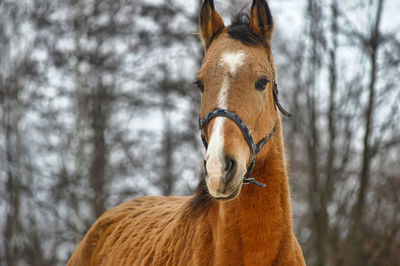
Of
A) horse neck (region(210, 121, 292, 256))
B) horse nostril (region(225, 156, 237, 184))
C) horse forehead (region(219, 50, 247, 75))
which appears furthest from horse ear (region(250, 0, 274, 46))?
horse nostril (region(225, 156, 237, 184))

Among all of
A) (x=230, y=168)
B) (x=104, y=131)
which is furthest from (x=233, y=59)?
(x=104, y=131)

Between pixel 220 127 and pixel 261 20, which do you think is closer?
pixel 220 127

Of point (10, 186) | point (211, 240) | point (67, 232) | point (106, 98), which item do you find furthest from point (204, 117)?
point (10, 186)

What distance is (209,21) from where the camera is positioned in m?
3.58

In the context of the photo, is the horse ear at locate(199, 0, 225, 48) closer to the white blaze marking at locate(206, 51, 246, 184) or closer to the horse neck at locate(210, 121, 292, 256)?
the white blaze marking at locate(206, 51, 246, 184)

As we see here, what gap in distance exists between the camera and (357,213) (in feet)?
25.3

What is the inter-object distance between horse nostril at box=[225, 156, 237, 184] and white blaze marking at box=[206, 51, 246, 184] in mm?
53

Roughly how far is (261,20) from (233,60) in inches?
25.3

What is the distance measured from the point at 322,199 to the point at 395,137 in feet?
5.83

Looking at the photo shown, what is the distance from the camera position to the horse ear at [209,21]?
11.6 feet

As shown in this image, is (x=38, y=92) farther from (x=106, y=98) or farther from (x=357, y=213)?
(x=357, y=213)

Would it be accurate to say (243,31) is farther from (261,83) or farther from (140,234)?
(140,234)

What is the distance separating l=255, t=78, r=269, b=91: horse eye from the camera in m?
2.99

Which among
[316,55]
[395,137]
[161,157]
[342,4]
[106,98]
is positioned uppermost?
[342,4]
